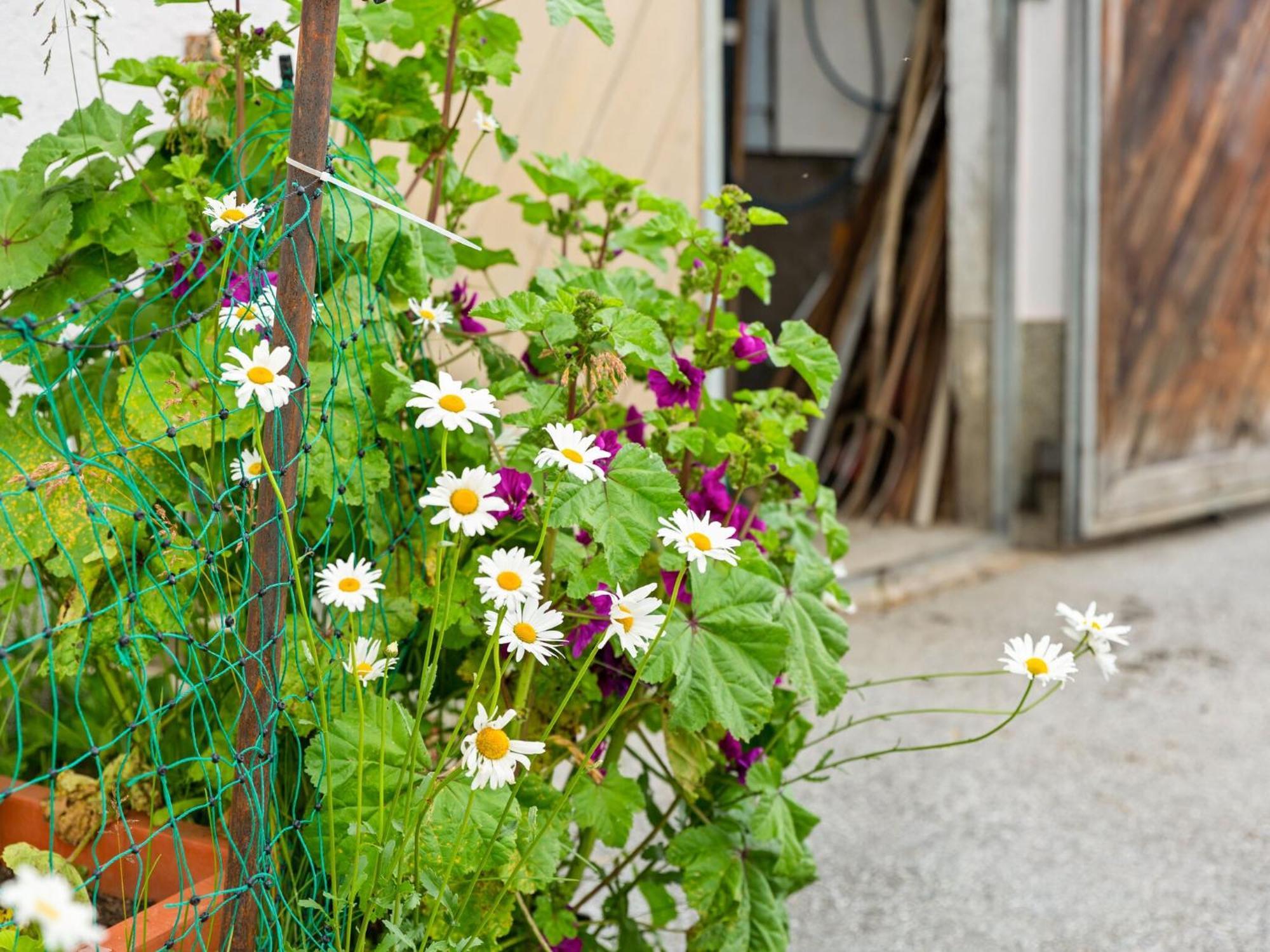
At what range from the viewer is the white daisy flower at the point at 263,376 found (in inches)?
39.4

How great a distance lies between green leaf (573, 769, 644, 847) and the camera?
132 cm

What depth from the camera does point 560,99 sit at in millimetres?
2695

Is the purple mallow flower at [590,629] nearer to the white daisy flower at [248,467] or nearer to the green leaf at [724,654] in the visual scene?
the green leaf at [724,654]

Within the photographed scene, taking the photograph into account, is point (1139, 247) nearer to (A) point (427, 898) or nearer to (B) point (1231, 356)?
(B) point (1231, 356)

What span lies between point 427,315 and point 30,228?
380mm

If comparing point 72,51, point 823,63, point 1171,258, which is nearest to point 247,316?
point 72,51

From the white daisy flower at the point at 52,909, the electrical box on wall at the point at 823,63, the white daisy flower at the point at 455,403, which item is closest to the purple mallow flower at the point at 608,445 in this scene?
the white daisy flower at the point at 455,403

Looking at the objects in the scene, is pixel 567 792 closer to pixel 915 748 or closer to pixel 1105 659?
pixel 915 748

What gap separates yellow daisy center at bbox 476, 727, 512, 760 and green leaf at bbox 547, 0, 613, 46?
0.66 meters

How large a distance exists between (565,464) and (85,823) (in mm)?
673

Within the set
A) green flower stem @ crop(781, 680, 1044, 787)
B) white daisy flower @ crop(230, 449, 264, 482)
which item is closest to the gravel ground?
green flower stem @ crop(781, 680, 1044, 787)

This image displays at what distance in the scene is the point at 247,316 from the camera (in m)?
1.13

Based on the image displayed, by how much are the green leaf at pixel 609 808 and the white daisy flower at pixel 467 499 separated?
420 mm

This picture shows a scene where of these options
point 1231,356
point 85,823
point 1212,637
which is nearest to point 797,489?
point 85,823
